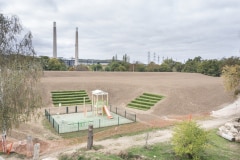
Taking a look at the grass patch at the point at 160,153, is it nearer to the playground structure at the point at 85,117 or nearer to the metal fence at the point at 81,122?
the metal fence at the point at 81,122

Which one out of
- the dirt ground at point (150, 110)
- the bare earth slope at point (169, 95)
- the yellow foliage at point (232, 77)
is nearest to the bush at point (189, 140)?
the dirt ground at point (150, 110)

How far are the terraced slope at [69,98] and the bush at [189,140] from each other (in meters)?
20.5

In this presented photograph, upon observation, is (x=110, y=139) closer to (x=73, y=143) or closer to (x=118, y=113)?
(x=73, y=143)

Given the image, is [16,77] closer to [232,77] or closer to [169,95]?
[232,77]

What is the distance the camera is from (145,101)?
30781mm

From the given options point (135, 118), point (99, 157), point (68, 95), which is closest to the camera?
point (99, 157)

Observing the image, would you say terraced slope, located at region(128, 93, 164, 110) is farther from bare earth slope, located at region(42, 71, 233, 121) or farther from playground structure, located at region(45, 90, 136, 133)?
playground structure, located at region(45, 90, 136, 133)

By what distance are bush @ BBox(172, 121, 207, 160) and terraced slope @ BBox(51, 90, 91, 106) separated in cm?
2049

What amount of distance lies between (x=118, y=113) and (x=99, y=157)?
14179 millimetres

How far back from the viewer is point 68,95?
3325 cm

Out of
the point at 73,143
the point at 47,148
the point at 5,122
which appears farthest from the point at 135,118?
the point at 5,122

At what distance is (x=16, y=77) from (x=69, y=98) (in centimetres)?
2057

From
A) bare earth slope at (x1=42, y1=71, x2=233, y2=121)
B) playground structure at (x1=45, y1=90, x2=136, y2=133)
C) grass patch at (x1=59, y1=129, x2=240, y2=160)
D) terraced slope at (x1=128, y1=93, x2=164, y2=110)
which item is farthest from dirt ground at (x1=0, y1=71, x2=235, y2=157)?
grass patch at (x1=59, y1=129, x2=240, y2=160)

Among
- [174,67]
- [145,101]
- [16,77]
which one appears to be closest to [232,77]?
[145,101]
